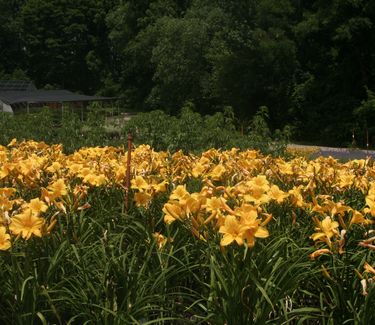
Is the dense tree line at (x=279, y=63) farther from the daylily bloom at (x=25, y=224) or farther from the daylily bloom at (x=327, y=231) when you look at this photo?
the daylily bloom at (x=25, y=224)

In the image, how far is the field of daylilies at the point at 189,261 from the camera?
6.45 ft

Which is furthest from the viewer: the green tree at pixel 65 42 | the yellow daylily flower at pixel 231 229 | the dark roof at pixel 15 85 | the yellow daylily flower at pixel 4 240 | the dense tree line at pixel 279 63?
the green tree at pixel 65 42

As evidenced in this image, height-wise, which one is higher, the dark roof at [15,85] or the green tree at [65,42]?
the green tree at [65,42]

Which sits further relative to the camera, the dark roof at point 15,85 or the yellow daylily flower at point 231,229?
the dark roof at point 15,85

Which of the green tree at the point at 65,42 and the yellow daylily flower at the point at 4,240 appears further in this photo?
the green tree at the point at 65,42

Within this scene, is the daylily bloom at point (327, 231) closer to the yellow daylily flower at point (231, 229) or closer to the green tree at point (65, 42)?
the yellow daylily flower at point (231, 229)

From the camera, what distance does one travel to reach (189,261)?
2.43 meters

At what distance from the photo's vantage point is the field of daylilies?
6.45 ft

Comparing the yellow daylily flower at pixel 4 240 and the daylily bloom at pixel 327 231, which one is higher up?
the daylily bloom at pixel 327 231

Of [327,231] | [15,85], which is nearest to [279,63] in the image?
[327,231]

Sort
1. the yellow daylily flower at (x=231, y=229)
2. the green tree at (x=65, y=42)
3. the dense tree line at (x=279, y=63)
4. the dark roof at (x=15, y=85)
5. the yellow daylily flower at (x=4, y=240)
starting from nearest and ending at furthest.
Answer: the yellow daylily flower at (x=231, y=229)
the yellow daylily flower at (x=4, y=240)
the dense tree line at (x=279, y=63)
the dark roof at (x=15, y=85)
the green tree at (x=65, y=42)

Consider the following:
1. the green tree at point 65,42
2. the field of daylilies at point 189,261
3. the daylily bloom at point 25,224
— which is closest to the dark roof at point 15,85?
the green tree at point 65,42

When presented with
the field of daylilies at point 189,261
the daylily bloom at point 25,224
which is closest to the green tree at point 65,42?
the field of daylilies at point 189,261

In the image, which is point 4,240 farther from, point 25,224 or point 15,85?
point 15,85
